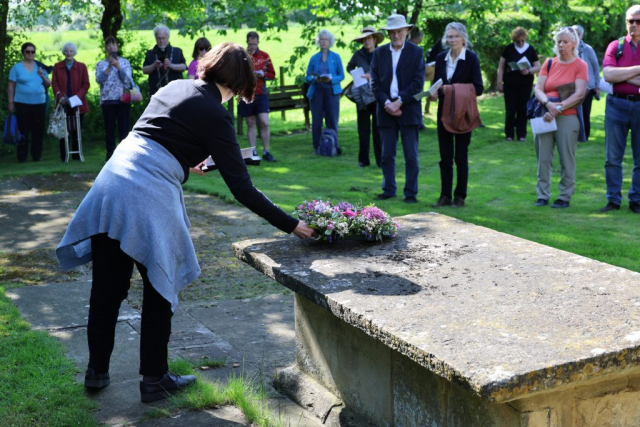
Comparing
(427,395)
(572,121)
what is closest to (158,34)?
(572,121)

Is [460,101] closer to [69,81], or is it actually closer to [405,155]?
[405,155]

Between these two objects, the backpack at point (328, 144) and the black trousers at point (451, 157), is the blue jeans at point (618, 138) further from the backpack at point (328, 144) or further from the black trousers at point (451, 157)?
the backpack at point (328, 144)

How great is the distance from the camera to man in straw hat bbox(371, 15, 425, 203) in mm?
9609

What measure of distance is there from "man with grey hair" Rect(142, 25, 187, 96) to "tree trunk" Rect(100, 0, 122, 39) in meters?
2.91

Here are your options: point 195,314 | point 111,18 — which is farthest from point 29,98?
point 195,314

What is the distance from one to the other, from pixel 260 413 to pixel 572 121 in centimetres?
621

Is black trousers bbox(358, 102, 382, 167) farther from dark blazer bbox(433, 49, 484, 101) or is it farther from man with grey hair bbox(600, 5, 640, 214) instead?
man with grey hair bbox(600, 5, 640, 214)

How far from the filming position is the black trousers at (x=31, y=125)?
45.9 feet

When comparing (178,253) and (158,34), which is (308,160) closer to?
(158,34)

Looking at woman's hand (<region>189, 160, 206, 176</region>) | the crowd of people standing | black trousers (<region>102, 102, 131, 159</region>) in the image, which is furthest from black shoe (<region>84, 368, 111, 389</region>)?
black trousers (<region>102, 102, 131, 159</region>)

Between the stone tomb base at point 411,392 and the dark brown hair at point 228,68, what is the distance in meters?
1.20

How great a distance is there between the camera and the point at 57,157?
1452cm

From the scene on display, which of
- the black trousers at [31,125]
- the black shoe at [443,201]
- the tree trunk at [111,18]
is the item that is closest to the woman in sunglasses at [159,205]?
the black shoe at [443,201]

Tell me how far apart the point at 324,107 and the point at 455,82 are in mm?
4883
